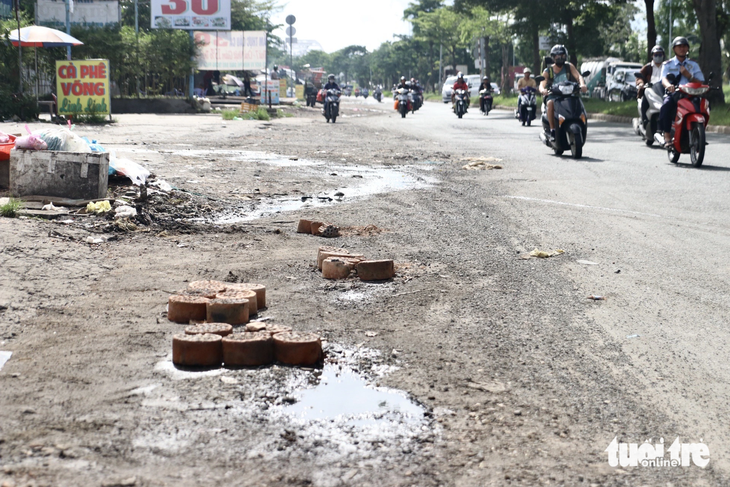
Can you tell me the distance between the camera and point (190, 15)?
35.3m

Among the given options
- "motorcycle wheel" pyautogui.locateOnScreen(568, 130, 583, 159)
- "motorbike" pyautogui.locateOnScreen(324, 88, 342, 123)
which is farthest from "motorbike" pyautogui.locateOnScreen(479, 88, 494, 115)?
"motorcycle wheel" pyautogui.locateOnScreen(568, 130, 583, 159)

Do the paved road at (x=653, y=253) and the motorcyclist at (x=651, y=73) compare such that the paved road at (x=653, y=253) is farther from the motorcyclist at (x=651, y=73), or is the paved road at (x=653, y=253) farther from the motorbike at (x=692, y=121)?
the motorcyclist at (x=651, y=73)

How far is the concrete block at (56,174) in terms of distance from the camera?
7.12m

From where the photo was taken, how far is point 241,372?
3.22 metres

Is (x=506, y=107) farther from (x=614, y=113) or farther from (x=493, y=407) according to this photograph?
(x=493, y=407)

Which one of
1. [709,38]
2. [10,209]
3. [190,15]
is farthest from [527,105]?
[10,209]

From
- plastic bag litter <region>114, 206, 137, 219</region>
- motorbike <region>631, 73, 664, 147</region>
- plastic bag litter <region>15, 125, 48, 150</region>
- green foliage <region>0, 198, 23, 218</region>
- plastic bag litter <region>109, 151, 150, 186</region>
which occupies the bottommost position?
plastic bag litter <region>114, 206, 137, 219</region>

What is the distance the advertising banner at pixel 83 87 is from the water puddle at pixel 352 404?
19707 mm

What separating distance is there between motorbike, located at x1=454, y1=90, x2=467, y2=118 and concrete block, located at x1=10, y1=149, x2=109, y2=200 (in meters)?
23.9

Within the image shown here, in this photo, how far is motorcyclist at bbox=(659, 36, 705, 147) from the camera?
1155 cm

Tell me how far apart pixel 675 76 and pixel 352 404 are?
10318mm

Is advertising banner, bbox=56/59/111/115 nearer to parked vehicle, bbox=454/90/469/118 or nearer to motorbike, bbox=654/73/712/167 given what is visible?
parked vehicle, bbox=454/90/469/118

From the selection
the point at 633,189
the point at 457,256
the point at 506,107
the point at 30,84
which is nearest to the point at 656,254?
the point at 457,256

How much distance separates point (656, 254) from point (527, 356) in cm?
247
